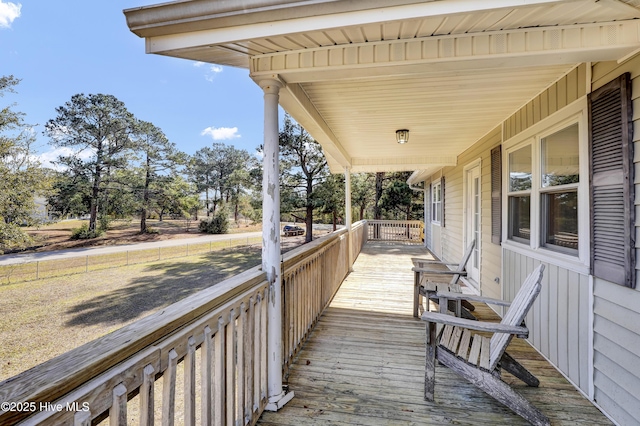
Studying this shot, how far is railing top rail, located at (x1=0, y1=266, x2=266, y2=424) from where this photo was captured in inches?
27.2

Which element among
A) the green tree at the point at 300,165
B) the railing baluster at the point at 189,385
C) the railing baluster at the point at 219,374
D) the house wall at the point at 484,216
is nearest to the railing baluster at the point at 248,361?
the railing baluster at the point at 219,374

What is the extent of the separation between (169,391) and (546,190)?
3.33 metres

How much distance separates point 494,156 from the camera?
3.94 m

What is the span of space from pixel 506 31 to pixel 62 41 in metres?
30.5

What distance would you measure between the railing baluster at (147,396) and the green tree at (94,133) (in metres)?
23.2

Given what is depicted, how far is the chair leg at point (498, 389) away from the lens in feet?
5.79

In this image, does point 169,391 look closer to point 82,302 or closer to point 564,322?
point 564,322

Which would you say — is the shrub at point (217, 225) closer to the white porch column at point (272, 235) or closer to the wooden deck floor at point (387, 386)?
the wooden deck floor at point (387, 386)

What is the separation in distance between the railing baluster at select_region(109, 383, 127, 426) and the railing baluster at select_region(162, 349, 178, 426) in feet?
0.67

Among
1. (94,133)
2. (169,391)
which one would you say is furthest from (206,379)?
(94,133)

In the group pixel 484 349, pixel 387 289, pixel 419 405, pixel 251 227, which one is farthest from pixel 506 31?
pixel 251 227

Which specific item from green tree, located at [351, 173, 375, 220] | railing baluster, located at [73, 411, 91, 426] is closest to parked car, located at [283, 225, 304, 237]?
green tree, located at [351, 173, 375, 220]

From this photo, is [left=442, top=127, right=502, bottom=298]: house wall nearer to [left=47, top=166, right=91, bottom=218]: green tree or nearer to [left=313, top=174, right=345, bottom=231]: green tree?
[left=313, top=174, right=345, bottom=231]: green tree

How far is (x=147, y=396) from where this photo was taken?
1004 mm
